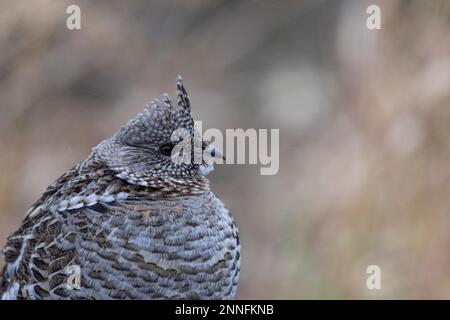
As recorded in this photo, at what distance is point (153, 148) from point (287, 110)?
5.44 m

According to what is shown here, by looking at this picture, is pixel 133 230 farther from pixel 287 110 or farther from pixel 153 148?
pixel 287 110

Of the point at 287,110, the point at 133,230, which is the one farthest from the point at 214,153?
the point at 287,110

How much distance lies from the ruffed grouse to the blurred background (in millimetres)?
2593

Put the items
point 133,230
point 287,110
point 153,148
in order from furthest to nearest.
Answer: point 287,110, point 153,148, point 133,230

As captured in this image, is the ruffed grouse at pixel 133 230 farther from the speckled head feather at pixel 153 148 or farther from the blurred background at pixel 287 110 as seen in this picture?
the blurred background at pixel 287 110

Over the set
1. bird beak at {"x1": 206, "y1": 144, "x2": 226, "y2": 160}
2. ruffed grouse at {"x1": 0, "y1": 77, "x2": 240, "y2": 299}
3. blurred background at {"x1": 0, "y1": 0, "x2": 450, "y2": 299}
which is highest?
blurred background at {"x1": 0, "y1": 0, "x2": 450, "y2": 299}

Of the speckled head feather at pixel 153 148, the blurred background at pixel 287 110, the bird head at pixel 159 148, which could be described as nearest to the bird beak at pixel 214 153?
the bird head at pixel 159 148

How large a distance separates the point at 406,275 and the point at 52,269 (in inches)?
139

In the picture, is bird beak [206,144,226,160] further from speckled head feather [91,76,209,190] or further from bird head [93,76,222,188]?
speckled head feather [91,76,209,190]

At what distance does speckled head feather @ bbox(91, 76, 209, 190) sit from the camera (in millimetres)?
4105

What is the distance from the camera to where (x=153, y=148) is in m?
4.16

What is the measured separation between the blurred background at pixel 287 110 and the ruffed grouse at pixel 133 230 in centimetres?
259

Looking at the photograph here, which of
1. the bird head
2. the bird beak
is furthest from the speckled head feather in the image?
the bird beak

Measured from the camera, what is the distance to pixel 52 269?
3922mm
